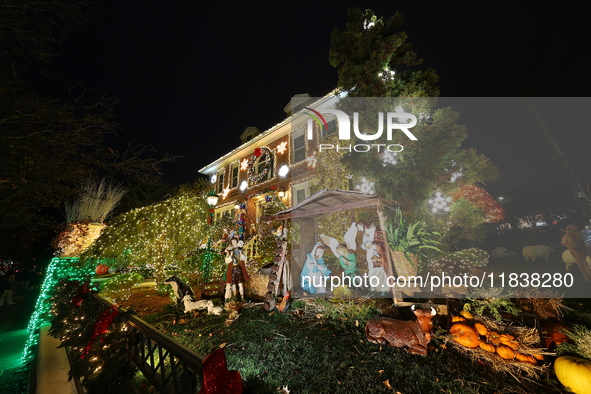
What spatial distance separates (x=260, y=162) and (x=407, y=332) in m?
15.9

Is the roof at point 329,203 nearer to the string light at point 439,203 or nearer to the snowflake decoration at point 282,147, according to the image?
the string light at point 439,203

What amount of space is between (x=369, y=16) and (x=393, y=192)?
705 centimetres

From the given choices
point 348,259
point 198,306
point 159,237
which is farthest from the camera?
point 159,237

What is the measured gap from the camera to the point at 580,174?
1484cm

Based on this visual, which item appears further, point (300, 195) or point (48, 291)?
point (300, 195)

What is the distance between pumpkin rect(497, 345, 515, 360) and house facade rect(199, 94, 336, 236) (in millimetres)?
10373

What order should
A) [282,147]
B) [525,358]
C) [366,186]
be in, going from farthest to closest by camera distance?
1. [282,147]
2. [366,186]
3. [525,358]

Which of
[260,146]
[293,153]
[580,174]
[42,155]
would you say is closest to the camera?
[42,155]

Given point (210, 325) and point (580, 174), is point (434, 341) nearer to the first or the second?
point (210, 325)

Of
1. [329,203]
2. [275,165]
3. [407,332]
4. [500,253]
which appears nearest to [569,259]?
A: [500,253]

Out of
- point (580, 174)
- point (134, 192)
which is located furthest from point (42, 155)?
point (580, 174)

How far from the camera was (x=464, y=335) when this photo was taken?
371 centimetres

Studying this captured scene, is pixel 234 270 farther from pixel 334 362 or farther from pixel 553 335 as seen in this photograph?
pixel 553 335

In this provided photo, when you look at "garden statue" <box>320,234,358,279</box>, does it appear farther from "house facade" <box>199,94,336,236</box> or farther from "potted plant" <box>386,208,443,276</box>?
"house facade" <box>199,94,336,236</box>
